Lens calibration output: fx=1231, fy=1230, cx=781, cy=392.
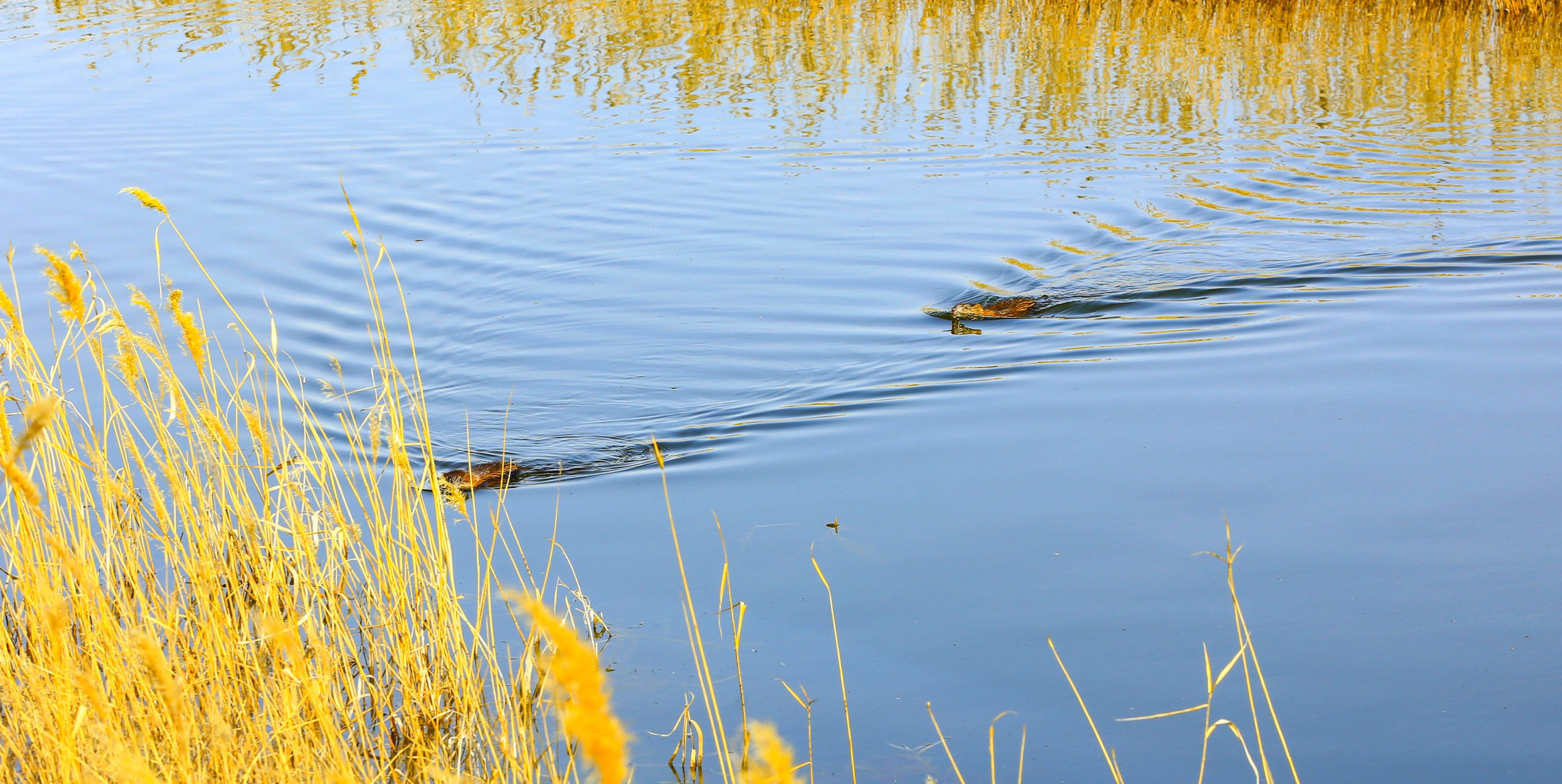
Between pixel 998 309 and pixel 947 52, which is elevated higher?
pixel 947 52

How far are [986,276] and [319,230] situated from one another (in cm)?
480

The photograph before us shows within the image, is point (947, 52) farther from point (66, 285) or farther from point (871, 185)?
point (66, 285)

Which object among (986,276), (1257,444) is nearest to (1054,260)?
(986,276)

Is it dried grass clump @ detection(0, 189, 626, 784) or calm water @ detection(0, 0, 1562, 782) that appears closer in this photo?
dried grass clump @ detection(0, 189, 626, 784)

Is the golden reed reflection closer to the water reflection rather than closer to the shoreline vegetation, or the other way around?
the water reflection

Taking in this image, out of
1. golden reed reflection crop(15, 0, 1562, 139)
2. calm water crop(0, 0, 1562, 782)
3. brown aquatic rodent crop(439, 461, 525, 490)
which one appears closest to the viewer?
calm water crop(0, 0, 1562, 782)

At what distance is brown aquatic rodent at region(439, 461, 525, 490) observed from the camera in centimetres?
504

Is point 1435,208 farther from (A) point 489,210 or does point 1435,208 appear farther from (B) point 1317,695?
(A) point 489,210

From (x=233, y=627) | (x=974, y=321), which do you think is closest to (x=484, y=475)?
(x=233, y=627)

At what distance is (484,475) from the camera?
5152 millimetres

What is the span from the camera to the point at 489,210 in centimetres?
936

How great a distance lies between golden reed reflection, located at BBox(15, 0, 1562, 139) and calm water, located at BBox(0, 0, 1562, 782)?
3.7 inches

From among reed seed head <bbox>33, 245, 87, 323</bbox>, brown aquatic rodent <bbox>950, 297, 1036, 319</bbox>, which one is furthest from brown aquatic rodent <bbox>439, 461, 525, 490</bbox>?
brown aquatic rodent <bbox>950, 297, 1036, 319</bbox>

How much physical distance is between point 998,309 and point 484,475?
139 inches
